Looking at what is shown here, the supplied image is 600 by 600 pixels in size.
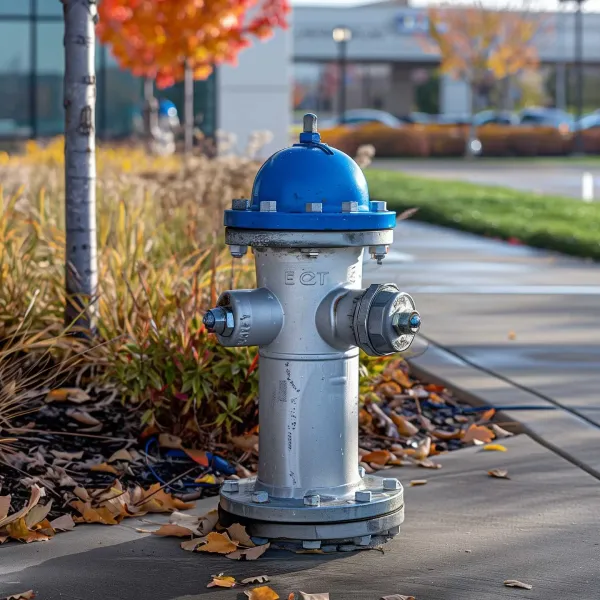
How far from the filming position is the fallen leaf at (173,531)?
13.4ft

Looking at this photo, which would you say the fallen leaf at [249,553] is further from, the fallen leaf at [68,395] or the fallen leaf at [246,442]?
the fallen leaf at [68,395]

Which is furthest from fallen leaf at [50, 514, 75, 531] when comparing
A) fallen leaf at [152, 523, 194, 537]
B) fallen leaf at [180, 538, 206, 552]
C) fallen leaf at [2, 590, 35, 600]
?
fallen leaf at [2, 590, 35, 600]

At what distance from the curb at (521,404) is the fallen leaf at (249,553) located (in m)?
1.49

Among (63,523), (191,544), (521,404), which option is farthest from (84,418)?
(521,404)

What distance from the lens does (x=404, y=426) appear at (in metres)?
5.40

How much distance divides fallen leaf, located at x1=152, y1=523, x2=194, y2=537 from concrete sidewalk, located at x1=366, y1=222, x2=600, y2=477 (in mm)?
1628

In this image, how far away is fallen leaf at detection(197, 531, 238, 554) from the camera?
12.8 feet

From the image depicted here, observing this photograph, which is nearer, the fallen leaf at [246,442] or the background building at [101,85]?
the fallen leaf at [246,442]

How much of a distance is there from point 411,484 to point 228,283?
1.66 metres

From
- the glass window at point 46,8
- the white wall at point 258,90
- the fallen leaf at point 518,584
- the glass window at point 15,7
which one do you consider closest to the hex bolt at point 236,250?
the fallen leaf at point 518,584

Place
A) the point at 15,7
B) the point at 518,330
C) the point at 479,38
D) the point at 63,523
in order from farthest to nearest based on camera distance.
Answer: the point at 479,38
the point at 15,7
the point at 518,330
the point at 63,523

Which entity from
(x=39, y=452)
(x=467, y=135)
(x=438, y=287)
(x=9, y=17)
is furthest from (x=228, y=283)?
(x=467, y=135)

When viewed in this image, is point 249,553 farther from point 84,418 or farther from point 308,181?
point 84,418

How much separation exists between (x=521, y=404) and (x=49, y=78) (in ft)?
57.9
